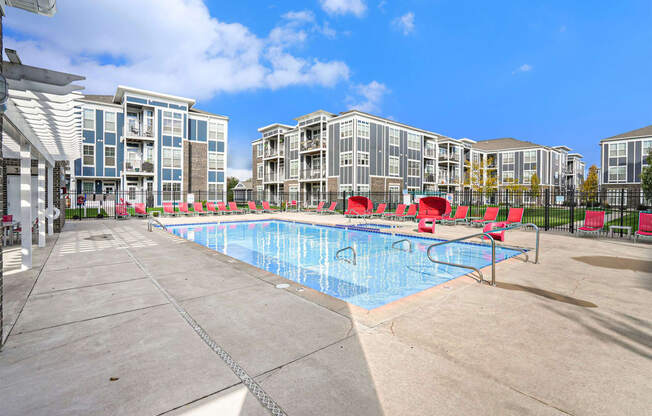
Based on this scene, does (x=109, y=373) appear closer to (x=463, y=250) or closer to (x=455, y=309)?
(x=455, y=309)

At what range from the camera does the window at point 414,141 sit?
39.4 metres

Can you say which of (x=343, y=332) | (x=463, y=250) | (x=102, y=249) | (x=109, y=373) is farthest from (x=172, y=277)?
(x=463, y=250)

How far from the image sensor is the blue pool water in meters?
6.65

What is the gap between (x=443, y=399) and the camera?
90.6 inches

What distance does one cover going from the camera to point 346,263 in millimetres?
8820

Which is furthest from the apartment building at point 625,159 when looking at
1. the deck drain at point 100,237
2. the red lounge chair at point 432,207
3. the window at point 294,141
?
the deck drain at point 100,237

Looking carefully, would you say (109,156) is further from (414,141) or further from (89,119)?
(414,141)

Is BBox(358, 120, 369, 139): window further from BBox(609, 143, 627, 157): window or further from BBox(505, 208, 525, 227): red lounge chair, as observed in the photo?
BBox(609, 143, 627, 157): window

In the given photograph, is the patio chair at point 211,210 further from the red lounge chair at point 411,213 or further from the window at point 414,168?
the window at point 414,168

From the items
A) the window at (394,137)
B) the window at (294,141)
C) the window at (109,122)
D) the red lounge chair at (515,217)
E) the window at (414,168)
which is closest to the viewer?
the red lounge chair at (515,217)

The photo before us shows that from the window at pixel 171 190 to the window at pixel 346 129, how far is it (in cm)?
1965

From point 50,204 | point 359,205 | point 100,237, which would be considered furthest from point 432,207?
point 50,204

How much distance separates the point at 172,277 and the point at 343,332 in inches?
154

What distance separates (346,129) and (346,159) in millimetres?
3370
